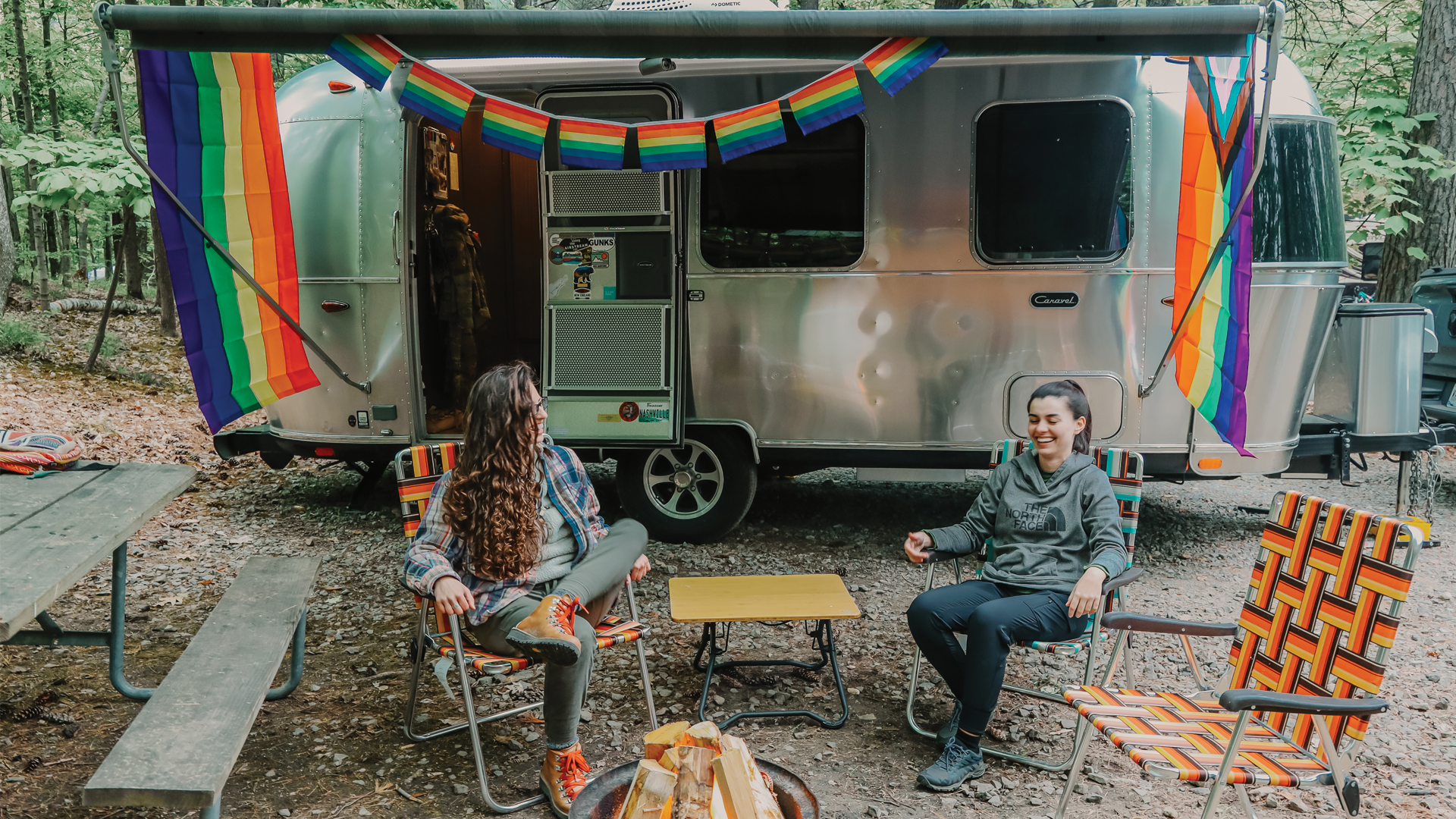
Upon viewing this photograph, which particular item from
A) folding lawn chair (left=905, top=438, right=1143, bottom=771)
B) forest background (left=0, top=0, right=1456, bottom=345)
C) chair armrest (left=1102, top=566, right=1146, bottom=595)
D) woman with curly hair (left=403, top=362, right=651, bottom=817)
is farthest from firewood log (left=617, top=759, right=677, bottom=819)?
forest background (left=0, top=0, right=1456, bottom=345)

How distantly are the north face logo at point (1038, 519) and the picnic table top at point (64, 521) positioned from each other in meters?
2.69

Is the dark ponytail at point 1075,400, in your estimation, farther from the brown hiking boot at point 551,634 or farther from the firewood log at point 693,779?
the firewood log at point 693,779

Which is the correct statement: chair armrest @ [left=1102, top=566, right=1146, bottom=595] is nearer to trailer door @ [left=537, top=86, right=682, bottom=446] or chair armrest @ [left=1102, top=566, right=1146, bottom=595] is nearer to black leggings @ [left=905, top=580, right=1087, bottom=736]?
black leggings @ [left=905, top=580, right=1087, bottom=736]

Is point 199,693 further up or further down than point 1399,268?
further down

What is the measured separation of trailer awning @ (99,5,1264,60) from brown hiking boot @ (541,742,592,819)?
2.59 meters

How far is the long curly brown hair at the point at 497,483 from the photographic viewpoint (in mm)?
2896

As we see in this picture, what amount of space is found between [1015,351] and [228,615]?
12.1 ft

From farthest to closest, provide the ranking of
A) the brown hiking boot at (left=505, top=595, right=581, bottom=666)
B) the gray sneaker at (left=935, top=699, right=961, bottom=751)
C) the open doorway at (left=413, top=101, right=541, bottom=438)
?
the open doorway at (left=413, top=101, right=541, bottom=438), the gray sneaker at (left=935, top=699, right=961, bottom=751), the brown hiking boot at (left=505, top=595, right=581, bottom=666)

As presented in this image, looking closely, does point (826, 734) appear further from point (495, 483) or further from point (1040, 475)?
point (495, 483)

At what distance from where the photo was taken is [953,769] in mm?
3053

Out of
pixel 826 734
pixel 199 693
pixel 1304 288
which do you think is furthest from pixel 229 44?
pixel 1304 288

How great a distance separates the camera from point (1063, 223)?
16.2 ft

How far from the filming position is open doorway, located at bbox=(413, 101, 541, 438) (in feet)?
20.0

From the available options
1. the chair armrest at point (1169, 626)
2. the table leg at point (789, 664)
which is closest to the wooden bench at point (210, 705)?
the table leg at point (789, 664)
